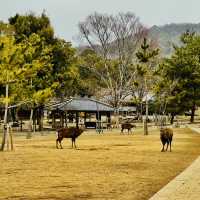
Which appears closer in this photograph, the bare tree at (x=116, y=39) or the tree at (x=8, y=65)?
the tree at (x=8, y=65)

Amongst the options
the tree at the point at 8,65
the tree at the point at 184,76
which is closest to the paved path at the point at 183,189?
the tree at the point at 8,65

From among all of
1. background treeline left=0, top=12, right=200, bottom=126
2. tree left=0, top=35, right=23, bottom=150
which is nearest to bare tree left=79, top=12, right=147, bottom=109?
background treeline left=0, top=12, right=200, bottom=126

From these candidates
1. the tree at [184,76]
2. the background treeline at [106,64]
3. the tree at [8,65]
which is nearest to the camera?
the tree at [8,65]

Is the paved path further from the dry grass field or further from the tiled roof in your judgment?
the tiled roof

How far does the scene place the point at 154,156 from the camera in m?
23.6

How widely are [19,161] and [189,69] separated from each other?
56.0 meters

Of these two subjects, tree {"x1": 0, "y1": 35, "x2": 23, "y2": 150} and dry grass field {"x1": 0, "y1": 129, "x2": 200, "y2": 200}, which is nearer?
dry grass field {"x1": 0, "y1": 129, "x2": 200, "y2": 200}

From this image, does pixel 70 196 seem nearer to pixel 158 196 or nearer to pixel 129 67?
pixel 158 196

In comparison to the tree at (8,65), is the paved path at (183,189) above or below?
below

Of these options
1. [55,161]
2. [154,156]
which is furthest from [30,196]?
[154,156]

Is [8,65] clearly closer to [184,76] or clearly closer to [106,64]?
[106,64]

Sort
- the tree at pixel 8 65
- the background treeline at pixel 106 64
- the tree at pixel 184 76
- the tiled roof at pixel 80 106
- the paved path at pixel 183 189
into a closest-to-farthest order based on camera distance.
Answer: the paved path at pixel 183 189 < the tree at pixel 8 65 < the background treeline at pixel 106 64 < the tiled roof at pixel 80 106 < the tree at pixel 184 76

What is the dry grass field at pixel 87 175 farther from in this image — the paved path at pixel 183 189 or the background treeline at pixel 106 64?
the background treeline at pixel 106 64

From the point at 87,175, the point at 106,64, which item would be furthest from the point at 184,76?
the point at 87,175
